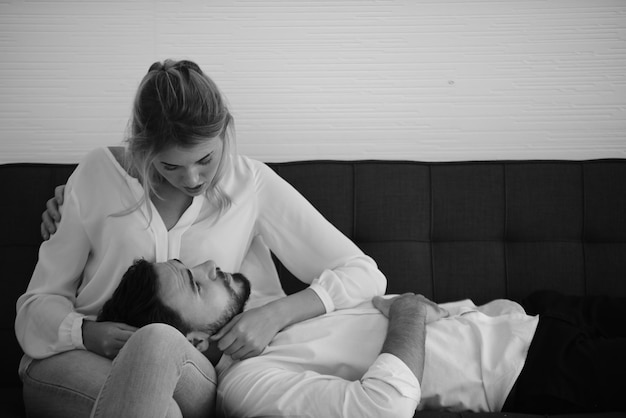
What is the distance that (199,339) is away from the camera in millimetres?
1645

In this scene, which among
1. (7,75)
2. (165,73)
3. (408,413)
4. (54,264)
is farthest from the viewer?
(7,75)

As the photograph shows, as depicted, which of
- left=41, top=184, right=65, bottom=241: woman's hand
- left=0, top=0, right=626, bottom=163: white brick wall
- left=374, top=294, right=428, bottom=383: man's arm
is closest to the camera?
left=374, top=294, right=428, bottom=383: man's arm

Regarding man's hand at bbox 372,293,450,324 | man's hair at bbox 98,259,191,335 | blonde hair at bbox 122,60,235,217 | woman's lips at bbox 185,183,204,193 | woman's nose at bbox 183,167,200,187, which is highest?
blonde hair at bbox 122,60,235,217

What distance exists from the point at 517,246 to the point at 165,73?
112cm

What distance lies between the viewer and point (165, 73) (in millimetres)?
1691

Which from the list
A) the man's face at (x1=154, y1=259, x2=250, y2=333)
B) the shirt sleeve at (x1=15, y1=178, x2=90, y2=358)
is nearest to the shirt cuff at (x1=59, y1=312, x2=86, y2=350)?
the shirt sleeve at (x1=15, y1=178, x2=90, y2=358)

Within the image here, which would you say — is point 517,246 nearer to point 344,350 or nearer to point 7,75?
point 344,350

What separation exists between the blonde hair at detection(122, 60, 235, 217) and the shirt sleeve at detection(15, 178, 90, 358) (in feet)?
0.81

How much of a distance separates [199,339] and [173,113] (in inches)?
20.5

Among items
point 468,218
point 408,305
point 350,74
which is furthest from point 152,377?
point 350,74

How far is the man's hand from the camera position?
175 cm

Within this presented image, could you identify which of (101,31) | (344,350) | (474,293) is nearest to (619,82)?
(474,293)

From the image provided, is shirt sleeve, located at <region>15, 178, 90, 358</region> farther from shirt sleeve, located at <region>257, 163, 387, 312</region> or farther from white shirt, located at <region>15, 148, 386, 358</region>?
shirt sleeve, located at <region>257, 163, 387, 312</region>

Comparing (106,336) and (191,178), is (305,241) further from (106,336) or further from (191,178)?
(106,336)
